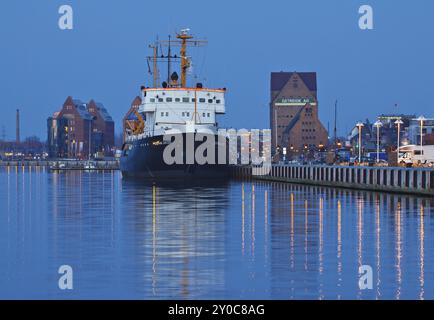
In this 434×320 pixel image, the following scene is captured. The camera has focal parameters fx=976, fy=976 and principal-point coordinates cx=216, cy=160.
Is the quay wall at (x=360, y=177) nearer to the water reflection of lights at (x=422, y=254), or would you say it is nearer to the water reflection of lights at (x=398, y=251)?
the water reflection of lights at (x=398, y=251)

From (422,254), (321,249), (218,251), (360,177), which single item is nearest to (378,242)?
(321,249)

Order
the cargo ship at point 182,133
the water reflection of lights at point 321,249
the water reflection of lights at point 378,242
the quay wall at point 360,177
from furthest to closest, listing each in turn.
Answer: the cargo ship at point 182,133
the quay wall at point 360,177
the water reflection of lights at point 378,242
the water reflection of lights at point 321,249

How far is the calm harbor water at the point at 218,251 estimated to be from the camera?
21.1m

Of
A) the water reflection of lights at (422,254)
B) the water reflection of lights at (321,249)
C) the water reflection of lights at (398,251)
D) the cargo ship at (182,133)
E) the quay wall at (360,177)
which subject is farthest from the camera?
the cargo ship at (182,133)

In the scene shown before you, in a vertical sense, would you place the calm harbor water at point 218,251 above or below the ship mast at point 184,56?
below

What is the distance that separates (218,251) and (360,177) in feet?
159

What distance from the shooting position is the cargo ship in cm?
9288

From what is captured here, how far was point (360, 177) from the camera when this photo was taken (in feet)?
248

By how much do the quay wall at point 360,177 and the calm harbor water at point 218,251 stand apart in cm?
1197

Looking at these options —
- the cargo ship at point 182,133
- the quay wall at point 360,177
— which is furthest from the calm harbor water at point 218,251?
the cargo ship at point 182,133

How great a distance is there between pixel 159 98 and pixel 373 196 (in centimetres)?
4086

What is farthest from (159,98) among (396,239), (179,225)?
(396,239)

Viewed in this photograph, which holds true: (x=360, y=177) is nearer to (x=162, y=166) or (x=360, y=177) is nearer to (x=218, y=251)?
(x=162, y=166)
